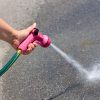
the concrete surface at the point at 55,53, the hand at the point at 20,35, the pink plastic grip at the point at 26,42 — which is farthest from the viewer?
the concrete surface at the point at 55,53

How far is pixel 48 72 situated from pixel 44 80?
0.50 feet

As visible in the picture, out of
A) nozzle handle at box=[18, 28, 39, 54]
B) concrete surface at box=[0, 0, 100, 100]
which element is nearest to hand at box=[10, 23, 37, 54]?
nozzle handle at box=[18, 28, 39, 54]

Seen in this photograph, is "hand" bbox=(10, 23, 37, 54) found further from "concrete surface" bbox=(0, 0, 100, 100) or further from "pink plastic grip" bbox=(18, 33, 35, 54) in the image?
"concrete surface" bbox=(0, 0, 100, 100)

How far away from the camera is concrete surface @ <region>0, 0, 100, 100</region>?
3.69 m

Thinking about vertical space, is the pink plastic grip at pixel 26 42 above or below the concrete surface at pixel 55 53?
below

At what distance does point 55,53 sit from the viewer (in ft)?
14.1

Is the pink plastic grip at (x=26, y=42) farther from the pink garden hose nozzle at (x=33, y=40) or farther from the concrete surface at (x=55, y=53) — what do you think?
the concrete surface at (x=55, y=53)

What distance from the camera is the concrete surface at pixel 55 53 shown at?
3.69 metres

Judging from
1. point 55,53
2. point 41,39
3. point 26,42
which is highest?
point 55,53

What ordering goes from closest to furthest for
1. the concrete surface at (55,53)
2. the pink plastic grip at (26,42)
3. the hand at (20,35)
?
the pink plastic grip at (26,42) < the hand at (20,35) < the concrete surface at (55,53)

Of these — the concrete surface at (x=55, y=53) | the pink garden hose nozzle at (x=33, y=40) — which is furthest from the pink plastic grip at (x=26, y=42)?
the concrete surface at (x=55, y=53)

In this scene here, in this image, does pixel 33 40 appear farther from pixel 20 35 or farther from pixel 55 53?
pixel 55 53

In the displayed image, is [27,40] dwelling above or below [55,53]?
below

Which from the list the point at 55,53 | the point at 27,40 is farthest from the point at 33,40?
the point at 55,53
